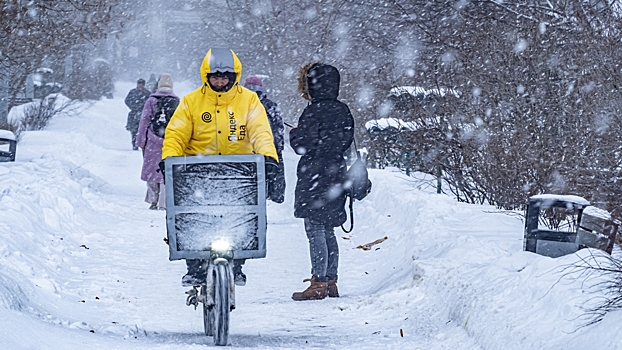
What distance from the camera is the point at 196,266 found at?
621 cm

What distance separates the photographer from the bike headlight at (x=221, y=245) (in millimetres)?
5895

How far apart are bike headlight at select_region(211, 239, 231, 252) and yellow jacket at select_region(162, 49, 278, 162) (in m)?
0.72

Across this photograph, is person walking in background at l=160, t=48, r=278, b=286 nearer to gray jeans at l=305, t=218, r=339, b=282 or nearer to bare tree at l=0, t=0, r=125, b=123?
gray jeans at l=305, t=218, r=339, b=282

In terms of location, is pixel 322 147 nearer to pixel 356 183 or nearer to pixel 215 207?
pixel 356 183

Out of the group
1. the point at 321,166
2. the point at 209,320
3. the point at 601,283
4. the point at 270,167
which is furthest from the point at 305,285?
the point at 601,283

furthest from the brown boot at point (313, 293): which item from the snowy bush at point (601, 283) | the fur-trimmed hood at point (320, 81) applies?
the snowy bush at point (601, 283)

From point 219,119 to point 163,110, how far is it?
6015 mm

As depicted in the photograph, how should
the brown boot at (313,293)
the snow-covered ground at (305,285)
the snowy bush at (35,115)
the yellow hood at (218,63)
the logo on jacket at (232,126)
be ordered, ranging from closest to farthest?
the snow-covered ground at (305,285) < the yellow hood at (218,63) < the logo on jacket at (232,126) < the brown boot at (313,293) < the snowy bush at (35,115)


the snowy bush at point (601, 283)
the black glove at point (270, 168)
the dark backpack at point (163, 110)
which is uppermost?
the dark backpack at point (163, 110)

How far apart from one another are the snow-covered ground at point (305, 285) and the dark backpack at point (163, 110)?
129 cm

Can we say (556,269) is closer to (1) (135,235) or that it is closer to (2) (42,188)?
(1) (135,235)

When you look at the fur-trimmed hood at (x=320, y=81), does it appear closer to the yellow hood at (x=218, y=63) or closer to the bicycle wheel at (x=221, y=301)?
the yellow hood at (x=218, y=63)

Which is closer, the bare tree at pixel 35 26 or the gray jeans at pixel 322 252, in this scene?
the gray jeans at pixel 322 252

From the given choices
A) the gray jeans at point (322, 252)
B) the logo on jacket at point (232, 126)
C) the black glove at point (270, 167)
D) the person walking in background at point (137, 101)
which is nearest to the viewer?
the black glove at point (270, 167)
